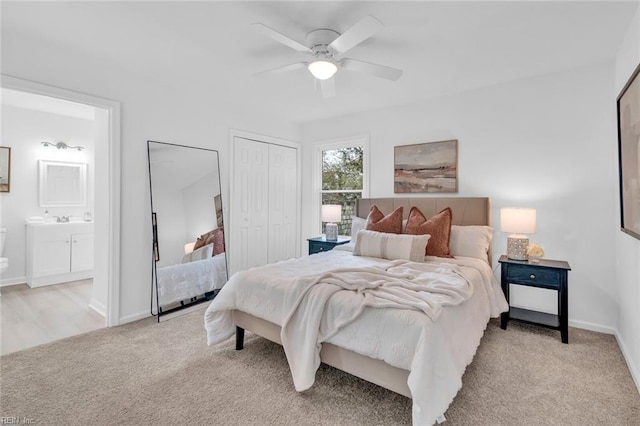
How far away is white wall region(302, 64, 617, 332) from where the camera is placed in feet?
9.55

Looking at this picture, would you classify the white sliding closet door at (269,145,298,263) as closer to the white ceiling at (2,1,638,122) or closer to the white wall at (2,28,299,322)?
the white wall at (2,28,299,322)

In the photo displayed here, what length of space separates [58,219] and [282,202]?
3.55 meters

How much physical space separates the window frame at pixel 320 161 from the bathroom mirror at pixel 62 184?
3969 millimetres

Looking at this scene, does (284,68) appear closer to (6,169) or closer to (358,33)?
(358,33)

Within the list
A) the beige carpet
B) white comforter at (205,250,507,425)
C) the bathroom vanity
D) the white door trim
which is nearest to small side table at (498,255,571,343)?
the beige carpet

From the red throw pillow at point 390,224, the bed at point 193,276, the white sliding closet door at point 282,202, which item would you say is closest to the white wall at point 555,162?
the red throw pillow at point 390,224

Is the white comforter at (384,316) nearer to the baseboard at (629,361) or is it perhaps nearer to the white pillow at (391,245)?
the white pillow at (391,245)

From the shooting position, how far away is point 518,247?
297 centimetres

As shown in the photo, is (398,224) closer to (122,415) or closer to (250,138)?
(250,138)

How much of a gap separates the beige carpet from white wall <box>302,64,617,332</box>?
648 millimetres

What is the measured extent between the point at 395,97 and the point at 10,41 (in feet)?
12.4

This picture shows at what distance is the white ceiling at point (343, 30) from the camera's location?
6.95 ft

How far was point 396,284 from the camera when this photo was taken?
202cm

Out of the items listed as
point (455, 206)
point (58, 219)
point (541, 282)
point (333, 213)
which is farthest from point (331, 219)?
point (58, 219)
